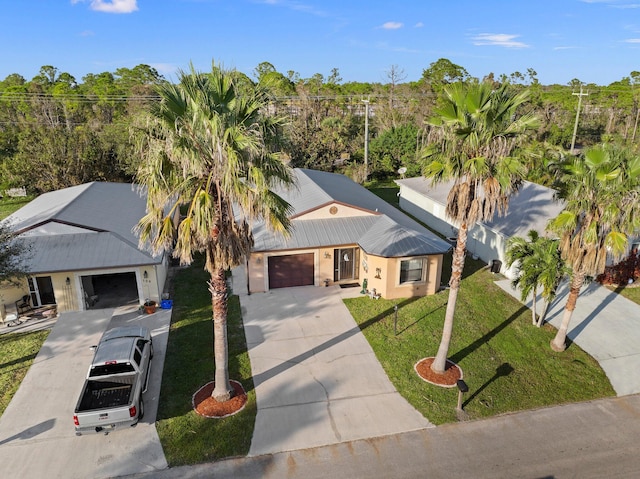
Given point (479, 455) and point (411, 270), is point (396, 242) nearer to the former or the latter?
point (411, 270)

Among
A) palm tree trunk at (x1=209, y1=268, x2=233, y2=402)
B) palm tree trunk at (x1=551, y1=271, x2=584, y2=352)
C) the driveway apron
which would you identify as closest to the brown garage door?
the driveway apron

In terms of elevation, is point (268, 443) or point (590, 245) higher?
point (590, 245)

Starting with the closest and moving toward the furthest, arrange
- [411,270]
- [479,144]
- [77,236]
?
[479,144]
[77,236]
[411,270]

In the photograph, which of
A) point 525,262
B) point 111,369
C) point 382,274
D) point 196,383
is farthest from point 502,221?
point 111,369

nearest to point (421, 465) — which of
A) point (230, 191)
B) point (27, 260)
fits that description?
point (230, 191)

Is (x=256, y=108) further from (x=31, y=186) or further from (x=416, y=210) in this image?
(x=31, y=186)

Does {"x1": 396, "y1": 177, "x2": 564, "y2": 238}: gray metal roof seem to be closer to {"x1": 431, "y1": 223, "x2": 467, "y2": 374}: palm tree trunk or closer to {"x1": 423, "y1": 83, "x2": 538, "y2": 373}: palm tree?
{"x1": 431, "y1": 223, "x2": 467, "y2": 374}: palm tree trunk

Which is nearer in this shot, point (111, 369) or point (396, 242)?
point (111, 369)
